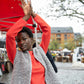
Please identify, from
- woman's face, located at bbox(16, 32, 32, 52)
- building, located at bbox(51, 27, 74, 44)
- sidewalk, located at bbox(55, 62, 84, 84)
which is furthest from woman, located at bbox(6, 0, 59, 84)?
building, located at bbox(51, 27, 74, 44)

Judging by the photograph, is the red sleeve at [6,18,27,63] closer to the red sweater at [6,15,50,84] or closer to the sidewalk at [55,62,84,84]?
the red sweater at [6,15,50,84]

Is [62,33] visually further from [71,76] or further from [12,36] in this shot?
[12,36]

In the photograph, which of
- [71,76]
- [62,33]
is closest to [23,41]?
[71,76]

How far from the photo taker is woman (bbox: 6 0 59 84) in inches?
77.5

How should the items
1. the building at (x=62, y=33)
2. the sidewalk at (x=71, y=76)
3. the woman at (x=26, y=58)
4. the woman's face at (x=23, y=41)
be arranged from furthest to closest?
the building at (x=62, y=33), the sidewalk at (x=71, y=76), the woman's face at (x=23, y=41), the woman at (x=26, y=58)

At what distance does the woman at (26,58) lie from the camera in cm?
197

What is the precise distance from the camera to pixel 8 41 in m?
1.99

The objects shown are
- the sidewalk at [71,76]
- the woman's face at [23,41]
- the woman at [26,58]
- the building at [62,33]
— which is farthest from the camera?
the building at [62,33]

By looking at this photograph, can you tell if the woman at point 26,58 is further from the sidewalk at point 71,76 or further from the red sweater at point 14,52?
the sidewalk at point 71,76

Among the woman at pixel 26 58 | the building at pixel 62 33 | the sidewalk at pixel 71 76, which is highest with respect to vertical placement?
the woman at pixel 26 58

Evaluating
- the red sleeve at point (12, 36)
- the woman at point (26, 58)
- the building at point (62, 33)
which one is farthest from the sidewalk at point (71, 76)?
the building at point (62, 33)

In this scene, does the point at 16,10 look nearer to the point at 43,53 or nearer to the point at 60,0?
the point at 43,53

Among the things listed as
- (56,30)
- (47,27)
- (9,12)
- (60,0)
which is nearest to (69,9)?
(60,0)

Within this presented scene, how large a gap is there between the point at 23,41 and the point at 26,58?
191mm
